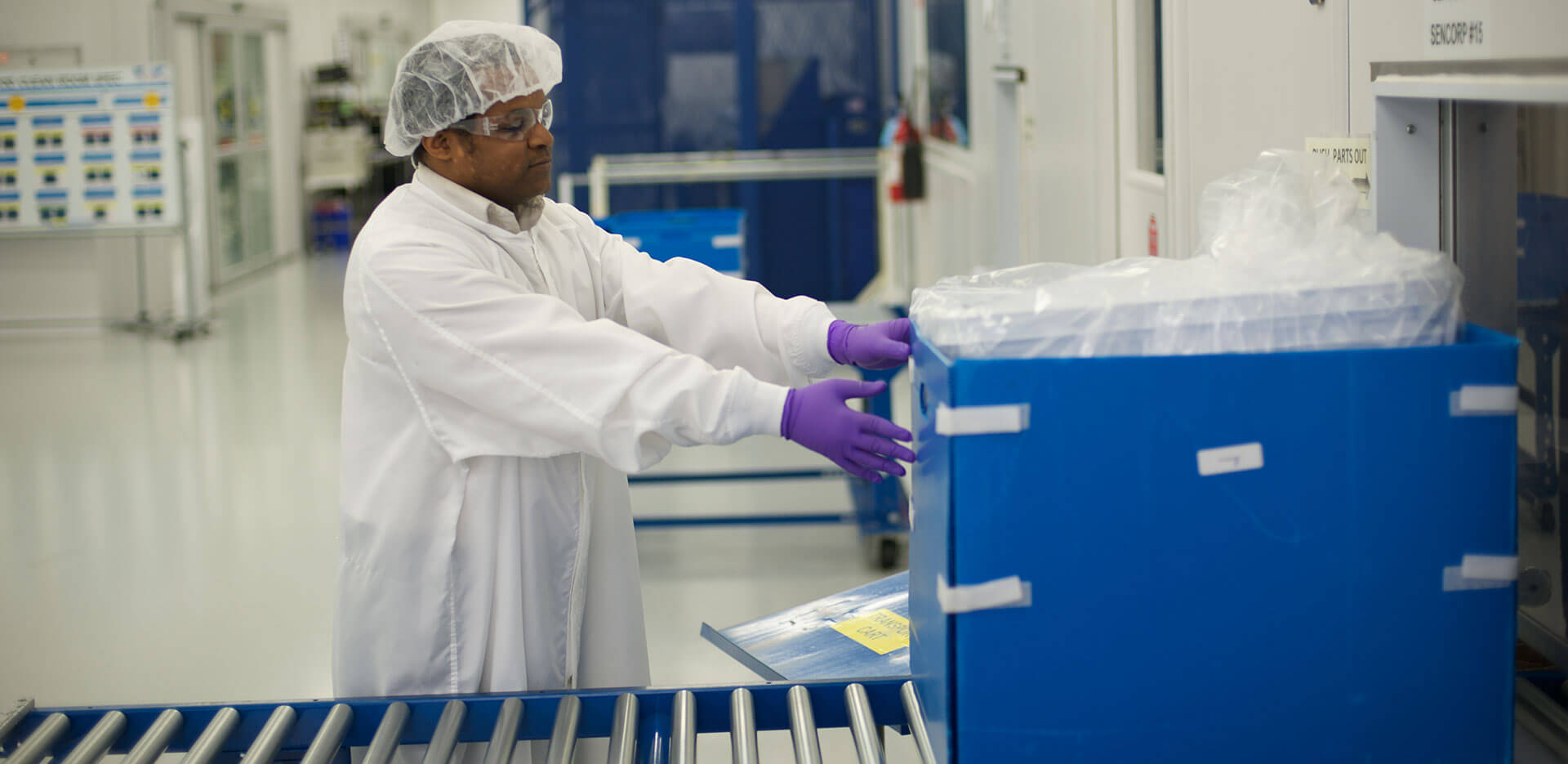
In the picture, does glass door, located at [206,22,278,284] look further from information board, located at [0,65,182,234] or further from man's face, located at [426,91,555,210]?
man's face, located at [426,91,555,210]

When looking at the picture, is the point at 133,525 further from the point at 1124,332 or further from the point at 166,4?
the point at 166,4

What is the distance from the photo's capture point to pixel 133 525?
4.48m

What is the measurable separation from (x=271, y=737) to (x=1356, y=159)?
1.42 meters

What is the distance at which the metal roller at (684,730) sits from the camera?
1150 mm

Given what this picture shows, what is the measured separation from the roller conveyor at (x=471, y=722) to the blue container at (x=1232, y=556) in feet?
0.73

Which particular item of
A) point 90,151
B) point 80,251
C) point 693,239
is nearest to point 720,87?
point 693,239

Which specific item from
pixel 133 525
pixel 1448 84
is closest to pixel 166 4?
pixel 133 525

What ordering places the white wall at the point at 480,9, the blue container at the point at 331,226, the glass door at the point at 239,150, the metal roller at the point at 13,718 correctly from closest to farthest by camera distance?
the metal roller at the point at 13,718 → the glass door at the point at 239,150 → the blue container at the point at 331,226 → the white wall at the point at 480,9

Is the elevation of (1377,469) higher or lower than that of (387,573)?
higher

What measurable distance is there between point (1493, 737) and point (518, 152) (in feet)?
4.15

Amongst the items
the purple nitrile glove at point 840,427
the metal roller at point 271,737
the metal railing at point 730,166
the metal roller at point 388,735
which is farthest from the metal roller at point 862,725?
the metal railing at point 730,166

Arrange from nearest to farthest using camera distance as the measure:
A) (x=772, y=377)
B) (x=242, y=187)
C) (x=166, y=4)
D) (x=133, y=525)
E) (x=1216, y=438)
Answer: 1. (x=1216, y=438)
2. (x=772, y=377)
3. (x=133, y=525)
4. (x=166, y=4)
5. (x=242, y=187)

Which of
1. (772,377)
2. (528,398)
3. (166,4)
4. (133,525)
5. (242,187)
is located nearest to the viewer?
(528,398)

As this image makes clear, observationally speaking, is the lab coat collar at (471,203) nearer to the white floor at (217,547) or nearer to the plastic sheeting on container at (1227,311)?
the plastic sheeting on container at (1227,311)
